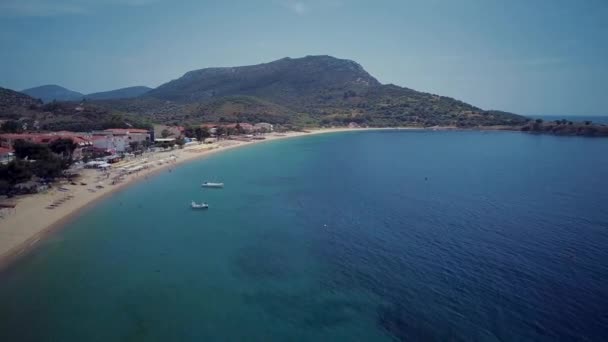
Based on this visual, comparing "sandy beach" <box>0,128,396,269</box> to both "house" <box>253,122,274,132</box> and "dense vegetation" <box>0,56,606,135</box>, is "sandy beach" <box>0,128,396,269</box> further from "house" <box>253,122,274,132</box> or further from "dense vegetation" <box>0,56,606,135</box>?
"house" <box>253,122,274,132</box>

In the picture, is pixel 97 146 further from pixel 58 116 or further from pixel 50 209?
pixel 58 116

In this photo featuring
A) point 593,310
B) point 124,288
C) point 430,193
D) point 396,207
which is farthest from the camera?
point 430,193

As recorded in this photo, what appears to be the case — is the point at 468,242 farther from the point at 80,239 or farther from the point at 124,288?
the point at 80,239

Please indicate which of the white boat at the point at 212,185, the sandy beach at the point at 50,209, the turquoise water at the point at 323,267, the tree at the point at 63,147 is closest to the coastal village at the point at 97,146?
the tree at the point at 63,147

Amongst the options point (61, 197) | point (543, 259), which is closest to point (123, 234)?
point (61, 197)

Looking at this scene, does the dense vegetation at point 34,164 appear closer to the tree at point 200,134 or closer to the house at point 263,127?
the tree at point 200,134

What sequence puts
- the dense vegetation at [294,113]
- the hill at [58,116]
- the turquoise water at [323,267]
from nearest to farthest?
1. the turquoise water at [323,267]
2. the hill at [58,116]
3. the dense vegetation at [294,113]

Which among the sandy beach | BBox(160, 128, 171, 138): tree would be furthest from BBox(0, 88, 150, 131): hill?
the sandy beach
